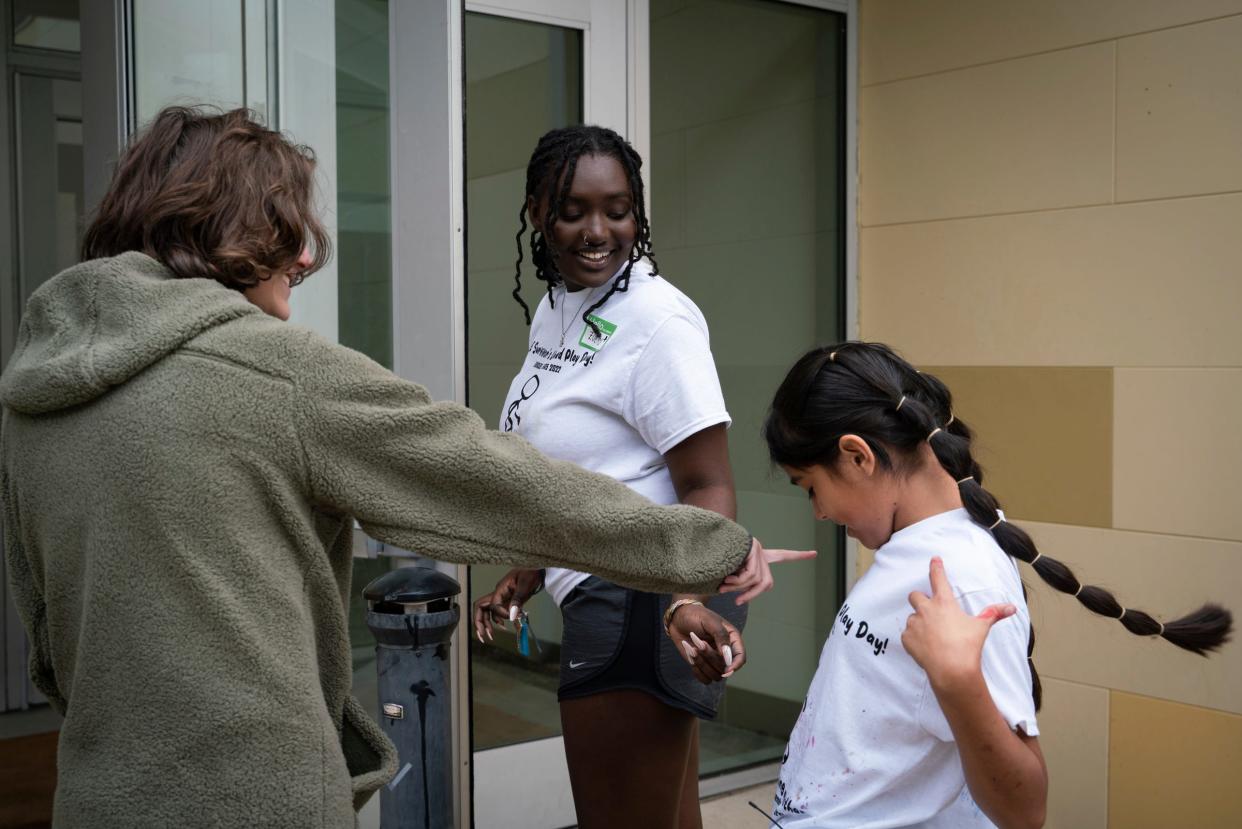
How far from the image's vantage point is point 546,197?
7.27 feet

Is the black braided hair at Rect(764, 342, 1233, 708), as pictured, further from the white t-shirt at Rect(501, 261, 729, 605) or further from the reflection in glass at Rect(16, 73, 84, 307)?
the reflection in glass at Rect(16, 73, 84, 307)

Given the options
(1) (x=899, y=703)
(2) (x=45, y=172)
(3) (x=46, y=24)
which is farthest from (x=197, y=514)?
(3) (x=46, y=24)

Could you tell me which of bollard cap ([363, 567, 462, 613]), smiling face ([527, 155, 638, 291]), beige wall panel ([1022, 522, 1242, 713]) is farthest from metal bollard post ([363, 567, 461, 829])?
beige wall panel ([1022, 522, 1242, 713])

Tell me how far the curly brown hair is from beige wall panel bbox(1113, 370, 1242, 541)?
101 inches

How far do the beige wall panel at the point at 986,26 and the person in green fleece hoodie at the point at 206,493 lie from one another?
263cm

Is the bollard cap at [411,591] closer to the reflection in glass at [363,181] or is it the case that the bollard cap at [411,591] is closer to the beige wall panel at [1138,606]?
the reflection in glass at [363,181]

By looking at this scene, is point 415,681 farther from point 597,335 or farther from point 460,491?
point 460,491

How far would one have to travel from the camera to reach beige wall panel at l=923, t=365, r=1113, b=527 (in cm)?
336

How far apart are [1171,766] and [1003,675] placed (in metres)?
2.00

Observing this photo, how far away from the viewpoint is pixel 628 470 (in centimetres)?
203

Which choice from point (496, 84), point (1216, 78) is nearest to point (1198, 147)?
point (1216, 78)

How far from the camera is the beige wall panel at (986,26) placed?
3.23 meters

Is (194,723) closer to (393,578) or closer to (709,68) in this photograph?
(393,578)

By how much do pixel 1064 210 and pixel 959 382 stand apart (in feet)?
1.96
